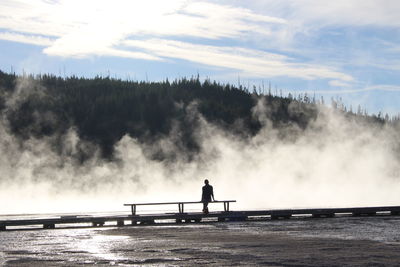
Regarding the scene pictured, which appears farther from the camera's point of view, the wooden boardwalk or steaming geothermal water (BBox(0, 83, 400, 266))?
the wooden boardwalk

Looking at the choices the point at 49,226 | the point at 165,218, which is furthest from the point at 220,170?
the point at 49,226

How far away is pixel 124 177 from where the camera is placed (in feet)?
291

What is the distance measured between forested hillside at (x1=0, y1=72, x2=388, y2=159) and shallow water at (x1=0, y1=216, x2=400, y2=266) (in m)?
86.6

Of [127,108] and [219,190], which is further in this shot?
[127,108]

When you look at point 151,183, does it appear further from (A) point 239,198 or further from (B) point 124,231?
(B) point 124,231

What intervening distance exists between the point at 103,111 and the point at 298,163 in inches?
2254

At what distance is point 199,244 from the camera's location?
61.7 ft

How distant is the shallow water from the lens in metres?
15.3

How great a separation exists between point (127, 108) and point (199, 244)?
11529 centimetres

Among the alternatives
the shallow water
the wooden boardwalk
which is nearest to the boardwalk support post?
the wooden boardwalk

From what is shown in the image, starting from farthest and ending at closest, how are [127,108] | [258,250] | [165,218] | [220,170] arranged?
[127,108], [220,170], [165,218], [258,250]

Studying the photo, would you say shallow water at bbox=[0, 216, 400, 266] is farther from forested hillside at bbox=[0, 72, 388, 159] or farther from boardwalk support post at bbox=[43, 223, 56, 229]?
→ forested hillside at bbox=[0, 72, 388, 159]

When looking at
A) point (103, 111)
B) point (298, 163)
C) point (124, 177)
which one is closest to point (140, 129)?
point (103, 111)

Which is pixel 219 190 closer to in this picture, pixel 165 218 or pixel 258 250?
pixel 165 218
